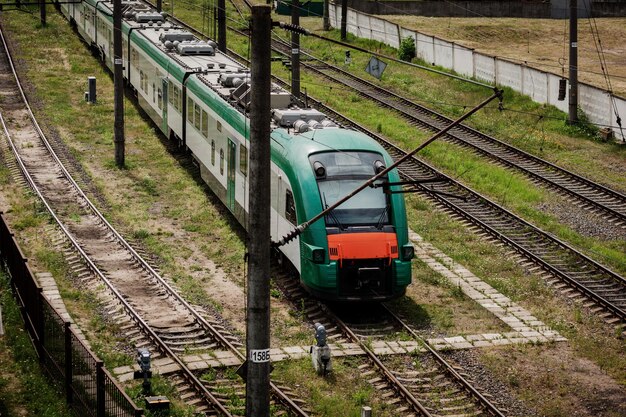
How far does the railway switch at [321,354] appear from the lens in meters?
19.5

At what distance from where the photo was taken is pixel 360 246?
21.8 metres

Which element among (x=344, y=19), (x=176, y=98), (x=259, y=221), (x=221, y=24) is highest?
(x=221, y=24)

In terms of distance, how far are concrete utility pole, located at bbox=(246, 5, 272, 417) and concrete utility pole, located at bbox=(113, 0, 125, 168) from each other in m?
19.5

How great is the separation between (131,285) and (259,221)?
33.3 feet

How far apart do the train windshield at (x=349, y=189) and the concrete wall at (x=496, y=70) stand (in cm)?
1828

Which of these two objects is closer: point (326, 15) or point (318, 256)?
point (318, 256)

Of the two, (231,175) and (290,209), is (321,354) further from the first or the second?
(231,175)

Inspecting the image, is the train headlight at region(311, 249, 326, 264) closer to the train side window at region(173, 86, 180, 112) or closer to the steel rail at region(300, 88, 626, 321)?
the steel rail at region(300, 88, 626, 321)

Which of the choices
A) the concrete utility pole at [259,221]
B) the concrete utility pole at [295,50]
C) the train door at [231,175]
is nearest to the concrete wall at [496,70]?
the concrete utility pole at [295,50]

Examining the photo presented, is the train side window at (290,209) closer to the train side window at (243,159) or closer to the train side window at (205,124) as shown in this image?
the train side window at (243,159)

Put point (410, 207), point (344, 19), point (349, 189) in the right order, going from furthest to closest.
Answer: point (344, 19) < point (410, 207) < point (349, 189)

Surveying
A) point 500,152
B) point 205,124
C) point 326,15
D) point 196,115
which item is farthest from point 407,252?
point 326,15

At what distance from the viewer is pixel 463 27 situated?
64312mm

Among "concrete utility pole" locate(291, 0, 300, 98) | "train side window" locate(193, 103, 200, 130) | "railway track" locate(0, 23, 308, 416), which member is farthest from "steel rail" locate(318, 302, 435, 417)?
"concrete utility pole" locate(291, 0, 300, 98)
